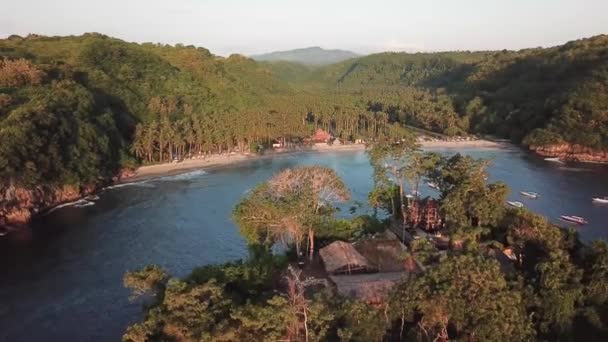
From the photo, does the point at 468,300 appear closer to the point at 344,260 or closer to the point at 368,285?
the point at 368,285

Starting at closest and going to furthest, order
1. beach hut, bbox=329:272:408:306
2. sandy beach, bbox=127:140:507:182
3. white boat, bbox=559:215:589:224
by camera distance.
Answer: beach hut, bbox=329:272:408:306 → white boat, bbox=559:215:589:224 → sandy beach, bbox=127:140:507:182

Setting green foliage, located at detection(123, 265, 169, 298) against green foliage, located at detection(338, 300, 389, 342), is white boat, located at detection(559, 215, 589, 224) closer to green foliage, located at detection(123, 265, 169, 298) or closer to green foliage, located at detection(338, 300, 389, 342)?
green foliage, located at detection(338, 300, 389, 342)

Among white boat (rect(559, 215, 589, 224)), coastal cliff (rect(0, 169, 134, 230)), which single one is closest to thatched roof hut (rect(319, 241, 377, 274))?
white boat (rect(559, 215, 589, 224))

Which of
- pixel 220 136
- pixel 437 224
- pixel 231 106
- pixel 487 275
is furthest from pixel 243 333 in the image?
pixel 231 106

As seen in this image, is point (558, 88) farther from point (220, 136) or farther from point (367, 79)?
point (367, 79)

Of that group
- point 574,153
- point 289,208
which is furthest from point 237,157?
point 289,208

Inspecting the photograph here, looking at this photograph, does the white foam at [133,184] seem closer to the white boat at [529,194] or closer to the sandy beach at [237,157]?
the sandy beach at [237,157]

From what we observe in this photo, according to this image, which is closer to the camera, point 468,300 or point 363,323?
point 468,300
